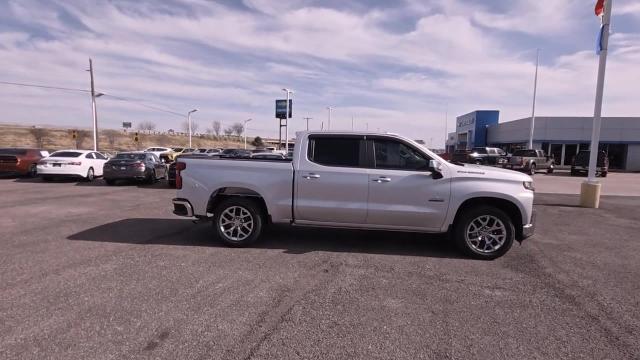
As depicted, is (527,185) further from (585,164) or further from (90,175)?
(585,164)

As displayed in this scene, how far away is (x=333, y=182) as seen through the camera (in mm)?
6156

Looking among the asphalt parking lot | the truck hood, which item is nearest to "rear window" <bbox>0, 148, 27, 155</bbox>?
the asphalt parking lot

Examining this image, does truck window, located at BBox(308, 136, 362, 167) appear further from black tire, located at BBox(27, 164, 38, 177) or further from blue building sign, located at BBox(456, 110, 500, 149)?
blue building sign, located at BBox(456, 110, 500, 149)

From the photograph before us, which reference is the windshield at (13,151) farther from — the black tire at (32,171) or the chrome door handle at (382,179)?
the chrome door handle at (382,179)

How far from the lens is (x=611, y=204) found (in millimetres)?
13242

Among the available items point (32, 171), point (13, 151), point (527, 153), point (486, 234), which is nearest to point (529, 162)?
point (527, 153)

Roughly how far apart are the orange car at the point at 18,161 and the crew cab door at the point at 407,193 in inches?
723

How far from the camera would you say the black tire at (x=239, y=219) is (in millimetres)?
6402

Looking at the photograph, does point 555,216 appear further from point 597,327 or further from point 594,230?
point 597,327

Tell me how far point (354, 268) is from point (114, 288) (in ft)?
9.54

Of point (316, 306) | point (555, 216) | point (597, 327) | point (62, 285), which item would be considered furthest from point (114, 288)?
point (555, 216)

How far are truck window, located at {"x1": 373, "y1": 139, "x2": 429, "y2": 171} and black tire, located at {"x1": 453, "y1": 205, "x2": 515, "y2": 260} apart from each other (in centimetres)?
101

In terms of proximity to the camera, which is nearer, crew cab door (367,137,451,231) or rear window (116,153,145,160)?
crew cab door (367,137,451,231)

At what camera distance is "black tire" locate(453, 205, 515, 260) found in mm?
5984
